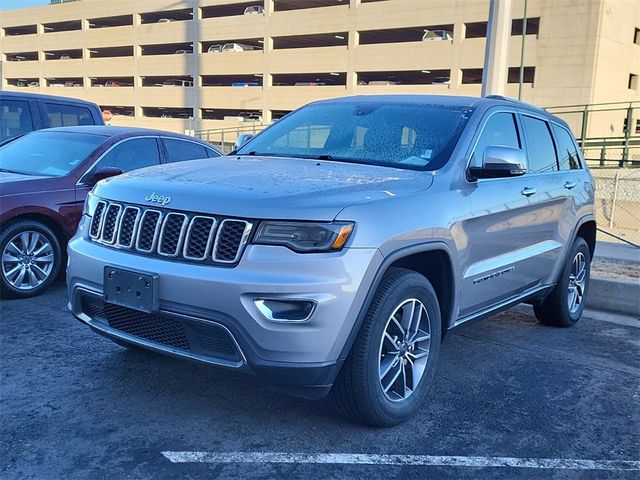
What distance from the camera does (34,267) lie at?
18.9 ft

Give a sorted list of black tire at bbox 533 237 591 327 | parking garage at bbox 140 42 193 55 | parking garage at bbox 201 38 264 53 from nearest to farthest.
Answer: black tire at bbox 533 237 591 327 < parking garage at bbox 201 38 264 53 < parking garage at bbox 140 42 193 55

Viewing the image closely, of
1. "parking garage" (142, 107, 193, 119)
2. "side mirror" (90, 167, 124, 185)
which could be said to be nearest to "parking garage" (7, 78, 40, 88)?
"parking garage" (142, 107, 193, 119)

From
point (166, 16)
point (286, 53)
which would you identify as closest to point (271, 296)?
point (286, 53)

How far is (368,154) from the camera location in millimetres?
4094

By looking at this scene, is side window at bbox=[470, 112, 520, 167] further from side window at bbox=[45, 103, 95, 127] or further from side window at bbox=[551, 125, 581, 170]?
side window at bbox=[45, 103, 95, 127]

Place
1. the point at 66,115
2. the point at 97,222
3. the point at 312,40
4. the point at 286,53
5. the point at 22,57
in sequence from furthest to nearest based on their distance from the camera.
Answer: the point at 22,57, the point at 312,40, the point at 286,53, the point at 66,115, the point at 97,222

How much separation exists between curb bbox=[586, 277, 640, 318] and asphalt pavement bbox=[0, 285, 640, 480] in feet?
5.21

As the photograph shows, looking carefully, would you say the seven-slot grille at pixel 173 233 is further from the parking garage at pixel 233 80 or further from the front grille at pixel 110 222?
the parking garage at pixel 233 80

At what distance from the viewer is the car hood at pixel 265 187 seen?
2977 millimetres

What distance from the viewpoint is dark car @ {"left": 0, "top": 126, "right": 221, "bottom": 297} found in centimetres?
559

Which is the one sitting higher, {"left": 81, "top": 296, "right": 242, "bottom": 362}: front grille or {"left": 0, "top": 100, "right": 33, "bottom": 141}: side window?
{"left": 0, "top": 100, "right": 33, "bottom": 141}: side window

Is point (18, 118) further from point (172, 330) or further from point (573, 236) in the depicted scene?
point (573, 236)

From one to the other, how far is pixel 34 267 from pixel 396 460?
4098 millimetres

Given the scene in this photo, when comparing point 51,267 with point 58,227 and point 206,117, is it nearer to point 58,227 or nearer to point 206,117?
point 58,227
